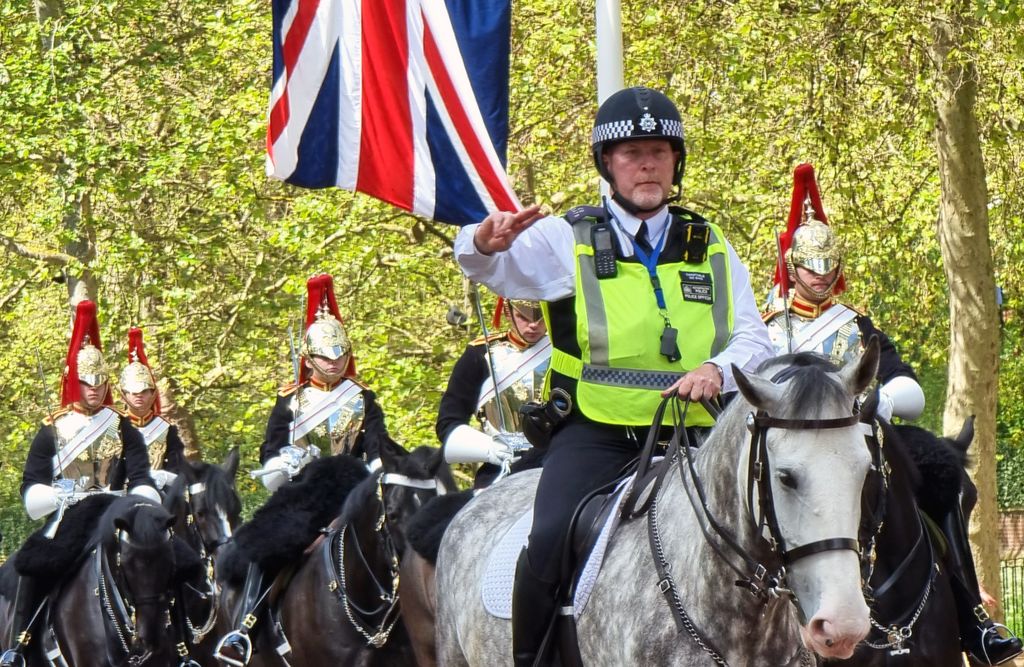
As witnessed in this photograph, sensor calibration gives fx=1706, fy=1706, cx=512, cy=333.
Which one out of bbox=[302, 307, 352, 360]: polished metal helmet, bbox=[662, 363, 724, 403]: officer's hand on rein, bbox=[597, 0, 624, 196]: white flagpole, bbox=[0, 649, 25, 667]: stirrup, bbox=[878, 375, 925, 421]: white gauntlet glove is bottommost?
bbox=[0, 649, 25, 667]: stirrup

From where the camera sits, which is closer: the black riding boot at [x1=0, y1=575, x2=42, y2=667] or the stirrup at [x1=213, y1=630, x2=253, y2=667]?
the stirrup at [x1=213, y1=630, x2=253, y2=667]

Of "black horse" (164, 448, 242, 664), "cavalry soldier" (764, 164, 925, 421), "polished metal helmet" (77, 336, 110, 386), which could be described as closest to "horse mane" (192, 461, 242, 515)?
"black horse" (164, 448, 242, 664)

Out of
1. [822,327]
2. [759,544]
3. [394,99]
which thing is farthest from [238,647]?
[759,544]

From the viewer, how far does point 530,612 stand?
513 centimetres

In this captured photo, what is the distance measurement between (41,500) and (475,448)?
3.90 meters

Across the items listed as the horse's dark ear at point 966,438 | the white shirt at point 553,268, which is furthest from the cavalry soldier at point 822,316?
the white shirt at point 553,268

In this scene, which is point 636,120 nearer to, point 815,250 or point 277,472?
point 815,250

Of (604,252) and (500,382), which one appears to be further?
(500,382)

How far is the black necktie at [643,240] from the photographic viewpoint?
205 inches

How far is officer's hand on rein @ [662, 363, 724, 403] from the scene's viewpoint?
15.3 feet

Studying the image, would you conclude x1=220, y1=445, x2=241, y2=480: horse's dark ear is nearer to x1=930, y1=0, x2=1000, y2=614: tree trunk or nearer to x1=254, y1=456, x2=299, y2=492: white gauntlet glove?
x1=254, y1=456, x2=299, y2=492: white gauntlet glove

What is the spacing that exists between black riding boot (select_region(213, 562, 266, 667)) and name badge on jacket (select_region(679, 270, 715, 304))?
17.2 ft

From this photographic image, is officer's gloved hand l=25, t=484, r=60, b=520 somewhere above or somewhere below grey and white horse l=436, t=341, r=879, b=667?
below

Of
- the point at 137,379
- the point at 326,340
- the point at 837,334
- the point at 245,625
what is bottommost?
the point at 245,625
